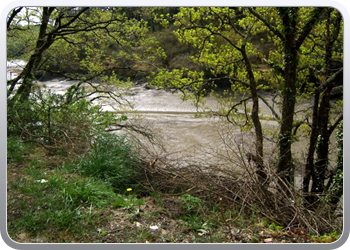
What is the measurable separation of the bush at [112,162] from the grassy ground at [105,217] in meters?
0.05

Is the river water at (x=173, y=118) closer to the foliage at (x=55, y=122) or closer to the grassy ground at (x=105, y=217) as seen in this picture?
the foliage at (x=55, y=122)

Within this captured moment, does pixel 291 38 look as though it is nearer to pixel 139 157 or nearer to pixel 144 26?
Result: pixel 139 157

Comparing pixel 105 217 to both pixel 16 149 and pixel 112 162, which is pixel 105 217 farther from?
pixel 16 149

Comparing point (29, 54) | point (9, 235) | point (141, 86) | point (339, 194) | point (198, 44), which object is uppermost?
point (198, 44)

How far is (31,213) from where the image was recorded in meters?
3.63

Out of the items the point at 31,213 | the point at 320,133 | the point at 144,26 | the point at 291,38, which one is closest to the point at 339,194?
the point at 320,133

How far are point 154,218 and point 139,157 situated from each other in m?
2.34

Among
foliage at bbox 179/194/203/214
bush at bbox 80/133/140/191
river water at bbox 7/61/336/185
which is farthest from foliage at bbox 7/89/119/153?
river water at bbox 7/61/336/185

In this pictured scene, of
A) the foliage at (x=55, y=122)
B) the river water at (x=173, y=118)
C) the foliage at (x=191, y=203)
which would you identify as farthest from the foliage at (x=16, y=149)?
the river water at (x=173, y=118)

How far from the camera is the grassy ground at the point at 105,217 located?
337 cm

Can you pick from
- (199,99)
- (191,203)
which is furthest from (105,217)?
(199,99)

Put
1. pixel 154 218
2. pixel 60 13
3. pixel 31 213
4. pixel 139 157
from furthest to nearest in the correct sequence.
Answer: pixel 60 13 → pixel 139 157 → pixel 154 218 → pixel 31 213

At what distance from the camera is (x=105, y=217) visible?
3.72m

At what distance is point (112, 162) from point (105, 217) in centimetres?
167
